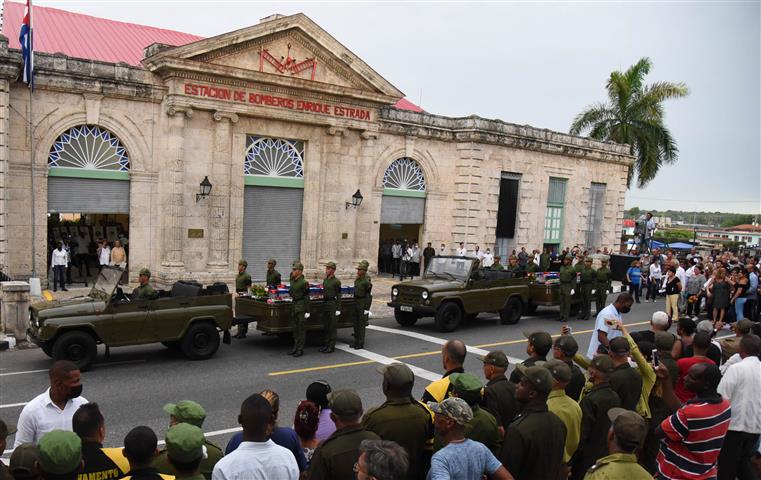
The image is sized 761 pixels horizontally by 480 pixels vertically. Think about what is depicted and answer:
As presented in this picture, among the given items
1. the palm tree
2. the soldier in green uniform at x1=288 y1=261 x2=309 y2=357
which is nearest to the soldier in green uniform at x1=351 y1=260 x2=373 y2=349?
the soldier in green uniform at x1=288 y1=261 x2=309 y2=357

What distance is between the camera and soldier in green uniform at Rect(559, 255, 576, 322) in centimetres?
1694

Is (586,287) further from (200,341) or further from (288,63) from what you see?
(288,63)

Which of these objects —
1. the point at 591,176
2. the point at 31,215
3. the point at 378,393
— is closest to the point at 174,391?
the point at 378,393

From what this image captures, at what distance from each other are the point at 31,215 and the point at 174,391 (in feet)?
33.7

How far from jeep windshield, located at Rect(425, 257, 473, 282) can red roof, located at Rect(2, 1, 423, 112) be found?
44.6 ft

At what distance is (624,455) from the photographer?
396 cm

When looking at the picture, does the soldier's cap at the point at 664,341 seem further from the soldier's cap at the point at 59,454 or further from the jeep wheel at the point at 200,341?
the jeep wheel at the point at 200,341

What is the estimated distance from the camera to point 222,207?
789 inches

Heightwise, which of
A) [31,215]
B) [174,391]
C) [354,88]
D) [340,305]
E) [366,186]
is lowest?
[174,391]

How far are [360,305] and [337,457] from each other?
362 inches

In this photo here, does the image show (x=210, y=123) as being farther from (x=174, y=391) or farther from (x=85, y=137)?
(x=174, y=391)

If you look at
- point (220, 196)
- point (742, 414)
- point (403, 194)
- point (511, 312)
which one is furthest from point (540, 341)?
point (403, 194)

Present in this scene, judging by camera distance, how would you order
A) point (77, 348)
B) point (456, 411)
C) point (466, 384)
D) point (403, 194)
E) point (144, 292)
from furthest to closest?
point (403, 194) < point (144, 292) < point (77, 348) < point (466, 384) < point (456, 411)

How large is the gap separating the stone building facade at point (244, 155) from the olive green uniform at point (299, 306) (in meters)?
7.95
